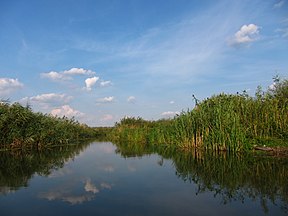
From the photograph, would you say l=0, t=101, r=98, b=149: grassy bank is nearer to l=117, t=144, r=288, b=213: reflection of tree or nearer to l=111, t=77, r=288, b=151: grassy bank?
l=111, t=77, r=288, b=151: grassy bank

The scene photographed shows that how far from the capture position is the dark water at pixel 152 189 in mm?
6031

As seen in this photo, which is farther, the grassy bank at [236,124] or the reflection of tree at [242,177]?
the grassy bank at [236,124]

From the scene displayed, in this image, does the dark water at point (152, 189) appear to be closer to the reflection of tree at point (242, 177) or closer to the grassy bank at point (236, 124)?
the reflection of tree at point (242, 177)

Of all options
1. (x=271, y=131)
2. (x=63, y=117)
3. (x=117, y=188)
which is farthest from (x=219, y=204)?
(x=63, y=117)

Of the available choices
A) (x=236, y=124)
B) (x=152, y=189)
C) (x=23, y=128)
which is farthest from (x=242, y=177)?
(x=23, y=128)

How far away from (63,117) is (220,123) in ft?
73.0

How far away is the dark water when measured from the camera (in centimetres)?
603

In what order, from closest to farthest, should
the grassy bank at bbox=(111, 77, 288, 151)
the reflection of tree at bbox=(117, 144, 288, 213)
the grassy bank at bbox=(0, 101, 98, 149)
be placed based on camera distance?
the reflection of tree at bbox=(117, 144, 288, 213) < the grassy bank at bbox=(111, 77, 288, 151) < the grassy bank at bbox=(0, 101, 98, 149)

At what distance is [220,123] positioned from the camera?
15727 mm

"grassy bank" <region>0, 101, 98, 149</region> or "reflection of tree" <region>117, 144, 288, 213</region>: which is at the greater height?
"grassy bank" <region>0, 101, 98, 149</region>

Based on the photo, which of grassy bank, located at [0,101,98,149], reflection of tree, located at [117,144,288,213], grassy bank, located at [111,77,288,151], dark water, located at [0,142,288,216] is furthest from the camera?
grassy bank, located at [0,101,98,149]

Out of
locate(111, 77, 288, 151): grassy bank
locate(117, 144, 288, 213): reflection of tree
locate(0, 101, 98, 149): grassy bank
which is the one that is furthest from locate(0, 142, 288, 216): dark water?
locate(0, 101, 98, 149): grassy bank

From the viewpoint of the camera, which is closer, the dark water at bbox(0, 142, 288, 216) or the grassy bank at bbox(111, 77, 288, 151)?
the dark water at bbox(0, 142, 288, 216)

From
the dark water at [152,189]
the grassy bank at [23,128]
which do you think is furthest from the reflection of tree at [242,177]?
the grassy bank at [23,128]
